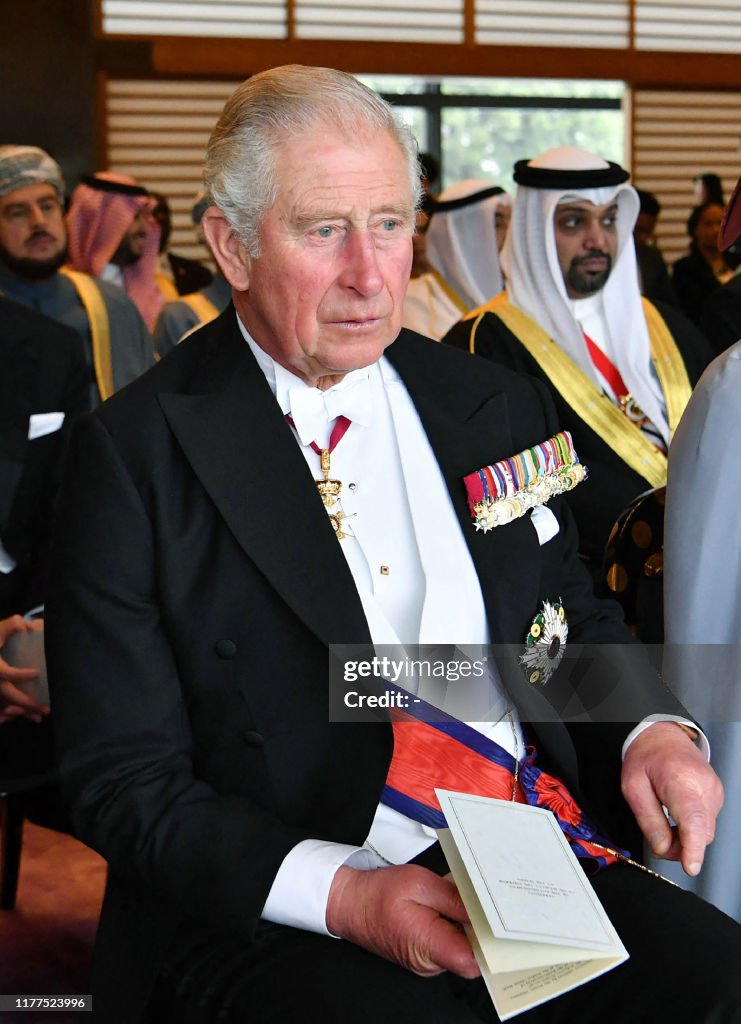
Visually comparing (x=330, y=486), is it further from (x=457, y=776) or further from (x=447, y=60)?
(x=447, y=60)

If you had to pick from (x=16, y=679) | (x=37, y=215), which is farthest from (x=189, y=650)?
(x=37, y=215)

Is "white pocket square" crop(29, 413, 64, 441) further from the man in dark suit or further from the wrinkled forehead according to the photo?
the wrinkled forehead

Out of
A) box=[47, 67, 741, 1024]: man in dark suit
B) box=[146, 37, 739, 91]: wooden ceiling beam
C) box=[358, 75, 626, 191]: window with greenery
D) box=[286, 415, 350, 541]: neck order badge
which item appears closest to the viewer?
box=[47, 67, 741, 1024]: man in dark suit

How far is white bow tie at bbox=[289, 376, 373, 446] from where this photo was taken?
1.64m

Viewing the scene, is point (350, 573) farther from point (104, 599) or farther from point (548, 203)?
point (548, 203)

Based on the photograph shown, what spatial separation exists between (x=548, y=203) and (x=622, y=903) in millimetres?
3365

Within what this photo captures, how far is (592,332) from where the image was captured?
432 cm

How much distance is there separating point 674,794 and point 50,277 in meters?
4.06

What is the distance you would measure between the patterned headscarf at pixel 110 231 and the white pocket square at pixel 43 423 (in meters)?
4.23

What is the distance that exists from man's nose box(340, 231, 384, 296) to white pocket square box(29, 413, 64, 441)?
1.22 m

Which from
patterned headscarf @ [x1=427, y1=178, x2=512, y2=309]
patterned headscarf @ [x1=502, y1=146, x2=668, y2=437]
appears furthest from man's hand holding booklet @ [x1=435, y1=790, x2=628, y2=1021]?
patterned headscarf @ [x1=427, y1=178, x2=512, y2=309]

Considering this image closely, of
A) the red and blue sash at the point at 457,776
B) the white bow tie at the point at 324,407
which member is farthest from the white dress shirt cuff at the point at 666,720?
the white bow tie at the point at 324,407

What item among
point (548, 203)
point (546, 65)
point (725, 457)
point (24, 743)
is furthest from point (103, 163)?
point (725, 457)

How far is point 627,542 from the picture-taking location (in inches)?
85.0
